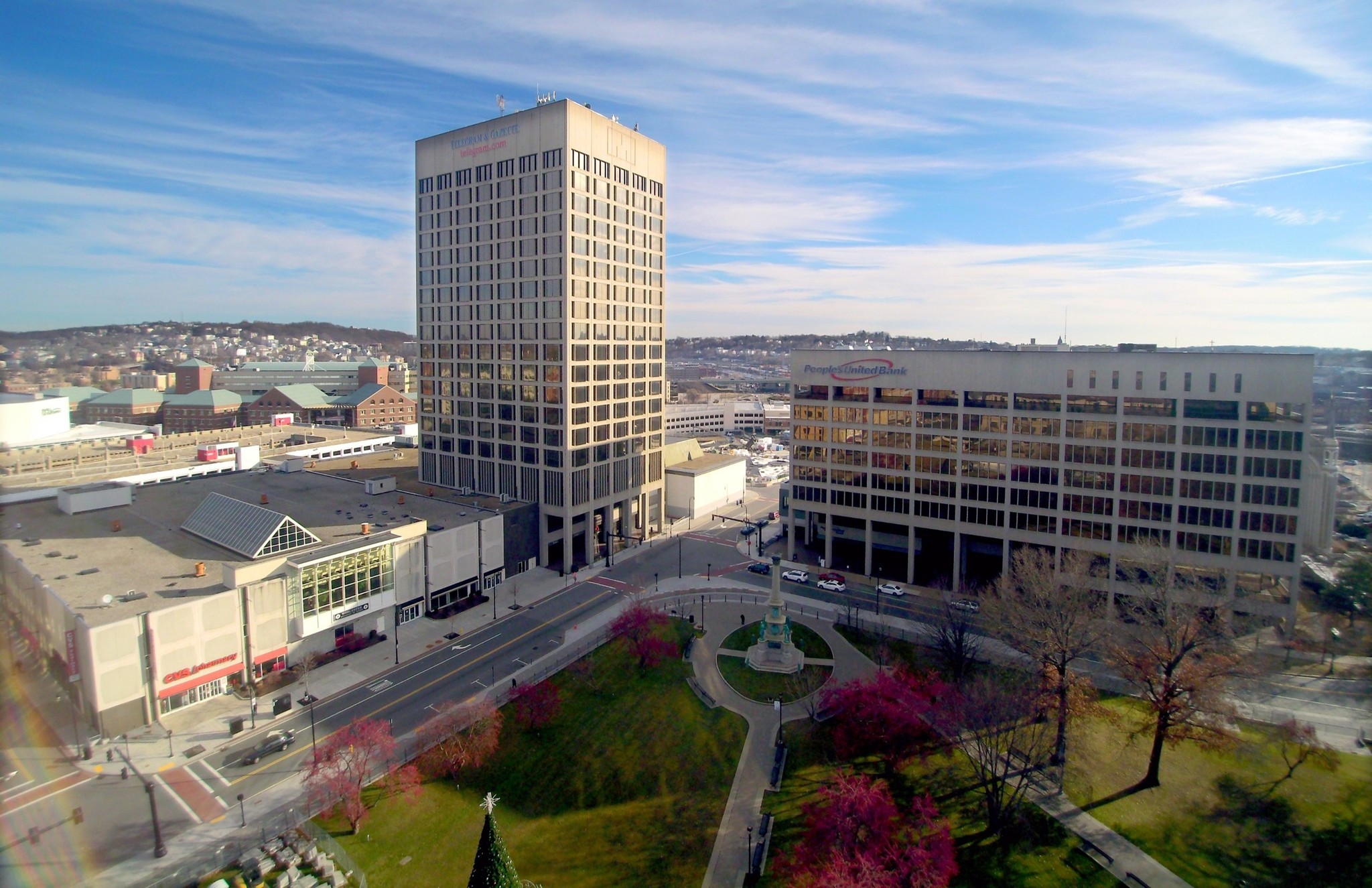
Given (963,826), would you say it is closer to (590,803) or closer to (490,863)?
(590,803)

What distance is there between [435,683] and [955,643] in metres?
32.7

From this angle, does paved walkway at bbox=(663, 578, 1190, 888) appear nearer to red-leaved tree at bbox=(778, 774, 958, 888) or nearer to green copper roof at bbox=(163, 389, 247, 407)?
red-leaved tree at bbox=(778, 774, 958, 888)

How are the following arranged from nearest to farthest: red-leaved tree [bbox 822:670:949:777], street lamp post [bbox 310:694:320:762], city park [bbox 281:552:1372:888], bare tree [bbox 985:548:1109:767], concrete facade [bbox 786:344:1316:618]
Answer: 1. city park [bbox 281:552:1372:888]
2. street lamp post [bbox 310:694:320:762]
3. red-leaved tree [bbox 822:670:949:777]
4. bare tree [bbox 985:548:1109:767]
5. concrete facade [bbox 786:344:1316:618]

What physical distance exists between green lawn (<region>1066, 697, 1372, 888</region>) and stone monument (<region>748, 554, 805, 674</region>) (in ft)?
54.3

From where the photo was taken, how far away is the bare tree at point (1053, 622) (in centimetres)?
3584

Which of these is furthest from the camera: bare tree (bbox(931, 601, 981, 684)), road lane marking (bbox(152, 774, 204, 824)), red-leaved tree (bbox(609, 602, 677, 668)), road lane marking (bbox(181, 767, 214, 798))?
red-leaved tree (bbox(609, 602, 677, 668))

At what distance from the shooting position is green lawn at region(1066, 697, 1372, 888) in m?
28.9

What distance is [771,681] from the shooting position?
44.5m

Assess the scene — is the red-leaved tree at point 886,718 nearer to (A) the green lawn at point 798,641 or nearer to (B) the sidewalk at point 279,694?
(A) the green lawn at point 798,641

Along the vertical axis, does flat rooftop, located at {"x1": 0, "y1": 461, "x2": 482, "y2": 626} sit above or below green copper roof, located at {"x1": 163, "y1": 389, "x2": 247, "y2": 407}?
below

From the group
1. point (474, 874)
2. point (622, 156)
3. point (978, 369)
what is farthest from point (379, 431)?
point (474, 874)

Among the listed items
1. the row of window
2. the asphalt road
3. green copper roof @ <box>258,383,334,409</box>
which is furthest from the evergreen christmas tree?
green copper roof @ <box>258,383,334,409</box>

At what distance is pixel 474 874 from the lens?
2078 centimetres

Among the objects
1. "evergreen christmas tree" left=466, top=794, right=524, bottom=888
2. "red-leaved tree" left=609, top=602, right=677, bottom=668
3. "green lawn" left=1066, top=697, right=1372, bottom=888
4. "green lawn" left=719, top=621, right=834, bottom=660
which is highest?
"evergreen christmas tree" left=466, top=794, right=524, bottom=888
